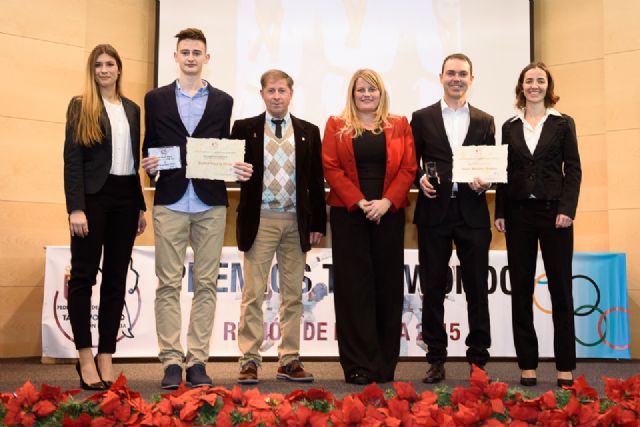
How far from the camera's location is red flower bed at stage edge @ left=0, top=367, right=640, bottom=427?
2.03 m

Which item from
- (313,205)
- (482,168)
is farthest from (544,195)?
(313,205)

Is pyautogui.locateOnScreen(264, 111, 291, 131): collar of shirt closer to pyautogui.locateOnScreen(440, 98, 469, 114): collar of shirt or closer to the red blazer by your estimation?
the red blazer

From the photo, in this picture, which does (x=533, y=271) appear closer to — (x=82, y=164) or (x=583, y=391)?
(x=583, y=391)

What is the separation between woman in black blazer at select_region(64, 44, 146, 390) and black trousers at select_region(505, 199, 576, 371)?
1.91m

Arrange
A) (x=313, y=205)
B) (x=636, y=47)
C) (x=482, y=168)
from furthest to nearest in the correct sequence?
(x=636, y=47) → (x=313, y=205) → (x=482, y=168)

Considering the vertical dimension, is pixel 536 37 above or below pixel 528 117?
above

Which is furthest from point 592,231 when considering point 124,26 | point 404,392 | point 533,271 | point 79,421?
point 79,421

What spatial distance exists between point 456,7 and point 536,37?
71cm

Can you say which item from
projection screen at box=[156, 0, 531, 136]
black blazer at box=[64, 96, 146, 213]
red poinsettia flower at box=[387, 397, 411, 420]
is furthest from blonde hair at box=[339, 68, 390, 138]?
projection screen at box=[156, 0, 531, 136]

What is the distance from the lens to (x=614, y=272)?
4.79m

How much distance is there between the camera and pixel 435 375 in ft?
11.6

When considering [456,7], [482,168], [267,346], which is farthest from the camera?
[456,7]

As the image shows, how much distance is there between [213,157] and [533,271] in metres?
1.74

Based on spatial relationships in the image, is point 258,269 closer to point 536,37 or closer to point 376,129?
point 376,129
